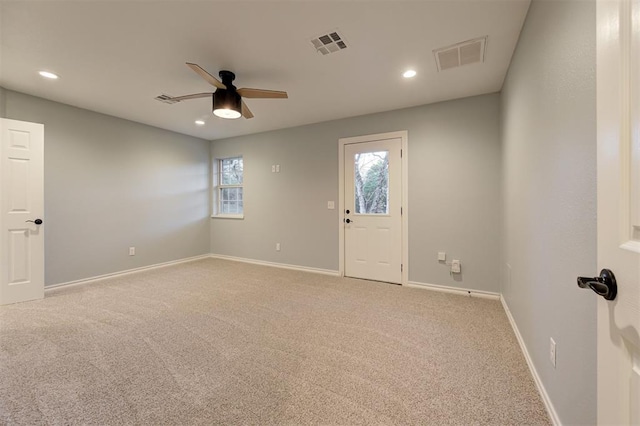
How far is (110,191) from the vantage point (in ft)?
12.8

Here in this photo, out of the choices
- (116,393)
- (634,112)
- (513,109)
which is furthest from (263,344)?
(513,109)

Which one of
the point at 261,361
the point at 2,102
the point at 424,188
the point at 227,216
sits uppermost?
the point at 2,102

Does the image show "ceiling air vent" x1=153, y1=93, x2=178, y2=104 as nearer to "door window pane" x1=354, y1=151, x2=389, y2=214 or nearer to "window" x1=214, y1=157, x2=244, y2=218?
"window" x1=214, y1=157, x2=244, y2=218

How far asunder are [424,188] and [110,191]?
4699 millimetres

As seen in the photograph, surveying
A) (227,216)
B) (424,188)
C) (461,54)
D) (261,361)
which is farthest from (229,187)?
(461,54)

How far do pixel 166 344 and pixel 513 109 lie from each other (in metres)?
3.56

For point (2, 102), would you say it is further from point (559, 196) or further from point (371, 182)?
point (559, 196)

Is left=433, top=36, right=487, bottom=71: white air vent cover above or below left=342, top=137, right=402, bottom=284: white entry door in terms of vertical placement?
above

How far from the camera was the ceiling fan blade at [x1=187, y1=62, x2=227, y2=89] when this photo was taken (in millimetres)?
1997

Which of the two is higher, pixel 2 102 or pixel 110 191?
pixel 2 102

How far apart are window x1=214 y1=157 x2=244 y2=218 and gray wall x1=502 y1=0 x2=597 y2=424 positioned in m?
4.56

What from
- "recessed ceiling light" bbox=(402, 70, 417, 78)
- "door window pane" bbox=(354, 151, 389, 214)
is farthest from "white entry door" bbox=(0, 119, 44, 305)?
"recessed ceiling light" bbox=(402, 70, 417, 78)

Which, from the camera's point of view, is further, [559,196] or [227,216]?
[227,216]

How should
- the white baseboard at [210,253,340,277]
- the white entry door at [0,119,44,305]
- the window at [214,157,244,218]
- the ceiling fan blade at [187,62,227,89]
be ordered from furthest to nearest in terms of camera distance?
1. the window at [214,157,244,218]
2. the white baseboard at [210,253,340,277]
3. the white entry door at [0,119,44,305]
4. the ceiling fan blade at [187,62,227,89]
